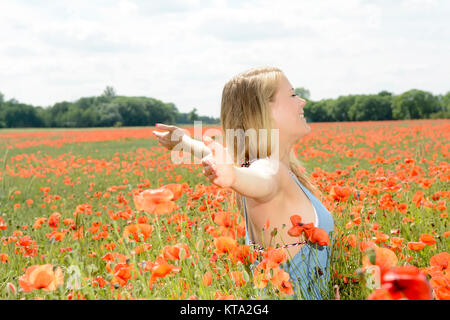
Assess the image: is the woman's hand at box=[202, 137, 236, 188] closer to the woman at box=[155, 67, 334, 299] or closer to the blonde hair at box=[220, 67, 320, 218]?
the woman at box=[155, 67, 334, 299]

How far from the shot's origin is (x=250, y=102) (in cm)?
200

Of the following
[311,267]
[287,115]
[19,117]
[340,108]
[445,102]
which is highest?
[445,102]

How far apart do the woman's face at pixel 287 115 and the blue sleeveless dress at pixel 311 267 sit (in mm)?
268

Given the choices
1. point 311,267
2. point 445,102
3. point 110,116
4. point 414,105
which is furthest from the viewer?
point 445,102

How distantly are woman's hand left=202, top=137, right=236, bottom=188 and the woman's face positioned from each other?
2.40 feet

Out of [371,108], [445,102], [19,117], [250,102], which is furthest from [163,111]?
[250,102]

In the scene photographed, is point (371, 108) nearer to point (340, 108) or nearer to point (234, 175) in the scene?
point (340, 108)

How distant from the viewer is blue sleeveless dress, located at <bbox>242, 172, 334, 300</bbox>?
162cm

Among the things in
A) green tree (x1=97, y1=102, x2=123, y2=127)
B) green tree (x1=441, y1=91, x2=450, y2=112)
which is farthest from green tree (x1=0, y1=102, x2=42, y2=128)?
green tree (x1=441, y1=91, x2=450, y2=112)

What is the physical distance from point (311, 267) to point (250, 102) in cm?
79

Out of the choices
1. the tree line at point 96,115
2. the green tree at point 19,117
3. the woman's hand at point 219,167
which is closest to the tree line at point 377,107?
the tree line at point 96,115
